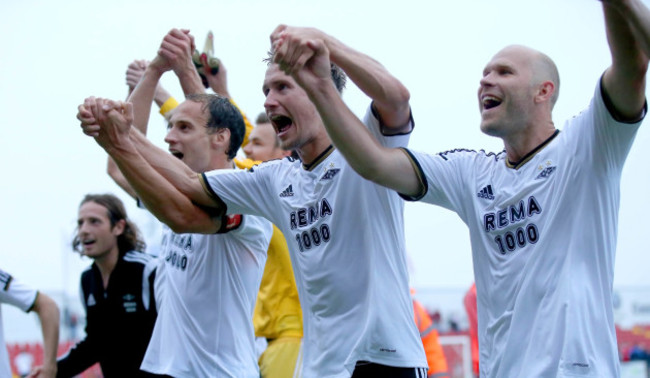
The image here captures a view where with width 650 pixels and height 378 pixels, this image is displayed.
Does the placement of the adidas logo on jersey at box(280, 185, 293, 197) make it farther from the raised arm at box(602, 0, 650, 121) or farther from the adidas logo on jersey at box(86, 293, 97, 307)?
the adidas logo on jersey at box(86, 293, 97, 307)

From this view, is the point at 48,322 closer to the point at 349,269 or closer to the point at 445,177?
the point at 349,269

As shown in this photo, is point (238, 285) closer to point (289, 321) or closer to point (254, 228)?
point (254, 228)

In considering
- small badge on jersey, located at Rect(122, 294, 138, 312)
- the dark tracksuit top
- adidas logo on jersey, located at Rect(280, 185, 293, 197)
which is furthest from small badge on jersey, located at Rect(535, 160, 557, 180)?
small badge on jersey, located at Rect(122, 294, 138, 312)

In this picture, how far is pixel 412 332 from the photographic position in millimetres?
3992

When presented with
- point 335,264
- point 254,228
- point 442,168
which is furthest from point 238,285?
point 442,168

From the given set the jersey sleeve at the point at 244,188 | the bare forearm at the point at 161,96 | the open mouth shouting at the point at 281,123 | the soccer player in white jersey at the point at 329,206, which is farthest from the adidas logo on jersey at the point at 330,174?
the bare forearm at the point at 161,96

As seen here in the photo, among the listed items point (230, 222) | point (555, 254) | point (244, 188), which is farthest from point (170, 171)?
point (555, 254)

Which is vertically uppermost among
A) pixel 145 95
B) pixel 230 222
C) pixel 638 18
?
pixel 145 95

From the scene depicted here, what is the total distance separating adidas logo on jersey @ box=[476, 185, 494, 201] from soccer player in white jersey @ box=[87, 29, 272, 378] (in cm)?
164

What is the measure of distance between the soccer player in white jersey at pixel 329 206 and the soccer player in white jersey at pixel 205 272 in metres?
0.54

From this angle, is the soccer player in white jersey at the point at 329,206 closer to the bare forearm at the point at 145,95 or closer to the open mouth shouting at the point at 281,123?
the open mouth shouting at the point at 281,123

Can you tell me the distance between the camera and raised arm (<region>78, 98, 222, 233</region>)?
430 cm

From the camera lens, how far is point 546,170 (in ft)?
12.3

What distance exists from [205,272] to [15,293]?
99.1 inches
